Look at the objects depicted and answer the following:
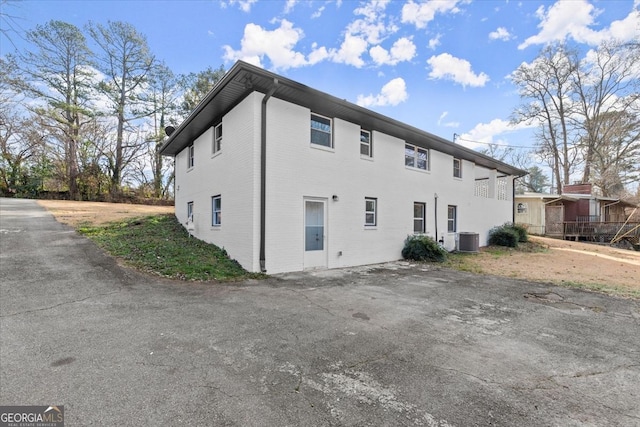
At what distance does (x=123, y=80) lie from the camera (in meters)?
26.5

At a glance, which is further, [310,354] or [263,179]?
[263,179]

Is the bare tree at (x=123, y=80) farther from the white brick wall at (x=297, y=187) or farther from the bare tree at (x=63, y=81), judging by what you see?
the white brick wall at (x=297, y=187)

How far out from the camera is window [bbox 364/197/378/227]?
10.6 m

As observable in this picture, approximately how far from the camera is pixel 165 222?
13906mm

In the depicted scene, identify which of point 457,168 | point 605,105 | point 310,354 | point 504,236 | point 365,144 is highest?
point 605,105

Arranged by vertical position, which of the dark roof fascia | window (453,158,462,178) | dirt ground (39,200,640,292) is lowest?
dirt ground (39,200,640,292)

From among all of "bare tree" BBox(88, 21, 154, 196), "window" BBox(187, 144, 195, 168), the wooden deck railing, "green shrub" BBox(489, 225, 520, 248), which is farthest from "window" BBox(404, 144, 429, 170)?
"bare tree" BBox(88, 21, 154, 196)

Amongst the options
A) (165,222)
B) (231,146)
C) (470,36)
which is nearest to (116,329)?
(231,146)

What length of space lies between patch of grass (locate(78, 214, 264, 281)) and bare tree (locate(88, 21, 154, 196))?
1766 centimetres

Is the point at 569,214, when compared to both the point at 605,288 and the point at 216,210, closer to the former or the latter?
→ the point at 605,288

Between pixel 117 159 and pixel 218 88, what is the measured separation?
24782mm

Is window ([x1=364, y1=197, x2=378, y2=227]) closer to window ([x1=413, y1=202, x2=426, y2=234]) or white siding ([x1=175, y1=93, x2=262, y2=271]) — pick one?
window ([x1=413, y1=202, x2=426, y2=234])

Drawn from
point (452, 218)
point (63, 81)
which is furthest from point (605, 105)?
point (63, 81)

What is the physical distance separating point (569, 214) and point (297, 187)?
27.8 meters
